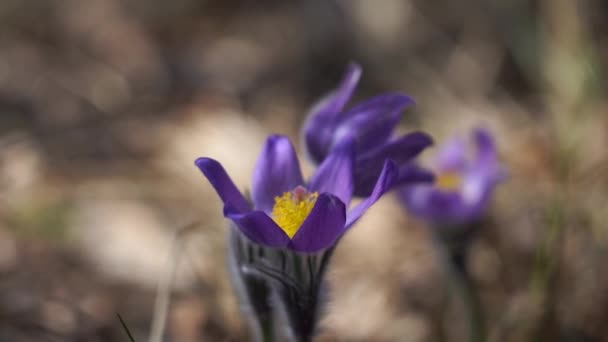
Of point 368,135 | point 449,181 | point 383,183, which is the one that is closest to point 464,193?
point 449,181

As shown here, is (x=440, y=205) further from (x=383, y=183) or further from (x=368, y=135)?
(x=383, y=183)

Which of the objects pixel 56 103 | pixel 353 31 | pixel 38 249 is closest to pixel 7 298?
pixel 38 249

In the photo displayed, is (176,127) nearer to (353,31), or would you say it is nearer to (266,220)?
(353,31)

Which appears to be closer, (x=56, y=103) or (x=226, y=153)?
(x=226, y=153)

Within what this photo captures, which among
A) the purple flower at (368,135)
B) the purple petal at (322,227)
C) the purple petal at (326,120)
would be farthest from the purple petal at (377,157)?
the purple petal at (322,227)

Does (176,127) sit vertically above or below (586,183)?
above

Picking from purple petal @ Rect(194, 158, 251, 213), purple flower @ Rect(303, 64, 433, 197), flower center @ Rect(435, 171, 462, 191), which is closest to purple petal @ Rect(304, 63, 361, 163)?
purple flower @ Rect(303, 64, 433, 197)
